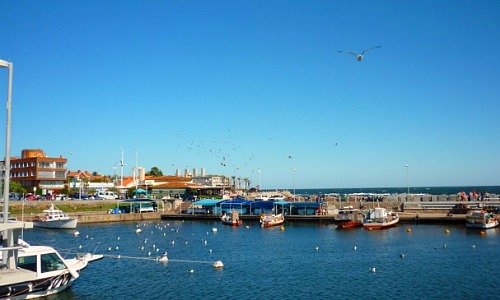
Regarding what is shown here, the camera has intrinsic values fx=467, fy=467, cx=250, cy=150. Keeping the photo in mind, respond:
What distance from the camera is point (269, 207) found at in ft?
294

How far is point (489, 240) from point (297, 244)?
911 inches

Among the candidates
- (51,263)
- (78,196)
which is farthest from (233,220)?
(78,196)

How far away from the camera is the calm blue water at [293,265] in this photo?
108ft

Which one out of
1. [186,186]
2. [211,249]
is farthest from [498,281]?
[186,186]

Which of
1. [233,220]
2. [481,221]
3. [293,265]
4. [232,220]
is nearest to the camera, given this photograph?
[293,265]

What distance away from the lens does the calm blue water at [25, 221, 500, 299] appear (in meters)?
33.0

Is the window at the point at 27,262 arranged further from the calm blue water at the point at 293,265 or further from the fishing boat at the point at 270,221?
the fishing boat at the point at 270,221

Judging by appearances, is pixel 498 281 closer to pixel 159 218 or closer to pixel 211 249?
pixel 211 249

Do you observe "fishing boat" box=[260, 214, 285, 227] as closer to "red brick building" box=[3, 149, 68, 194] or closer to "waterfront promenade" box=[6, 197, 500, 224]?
"waterfront promenade" box=[6, 197, 500, 224]

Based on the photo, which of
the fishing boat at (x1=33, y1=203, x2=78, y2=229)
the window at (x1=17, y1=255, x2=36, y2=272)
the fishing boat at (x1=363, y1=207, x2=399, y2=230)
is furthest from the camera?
the fishing boat at (x1=33, y1=203, x2=78, y2=229)

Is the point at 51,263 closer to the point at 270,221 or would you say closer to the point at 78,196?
the point at 270,221

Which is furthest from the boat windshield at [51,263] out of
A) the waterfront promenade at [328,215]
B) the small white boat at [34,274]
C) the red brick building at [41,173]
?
the red brick building at [41,173]

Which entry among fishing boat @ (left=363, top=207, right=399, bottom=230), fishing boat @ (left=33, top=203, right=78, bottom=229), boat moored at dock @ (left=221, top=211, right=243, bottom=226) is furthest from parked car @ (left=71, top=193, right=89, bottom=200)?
fishing boat @ (left=363, top=207, right=399, bottom=230)

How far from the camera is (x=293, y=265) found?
4219 cm
